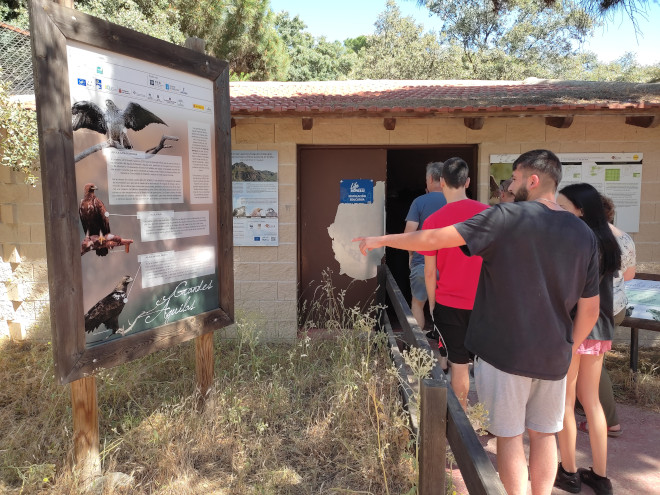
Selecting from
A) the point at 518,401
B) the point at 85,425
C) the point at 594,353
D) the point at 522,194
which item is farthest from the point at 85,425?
the point at 594,353

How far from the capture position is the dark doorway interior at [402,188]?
8125 mm

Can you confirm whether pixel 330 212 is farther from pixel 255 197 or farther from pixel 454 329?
pixel 454 329

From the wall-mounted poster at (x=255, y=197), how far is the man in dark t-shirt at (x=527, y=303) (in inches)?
145

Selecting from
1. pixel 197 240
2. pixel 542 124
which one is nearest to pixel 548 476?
pixel 197 240

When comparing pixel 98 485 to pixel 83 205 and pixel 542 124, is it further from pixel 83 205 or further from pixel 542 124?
pixel 542 124

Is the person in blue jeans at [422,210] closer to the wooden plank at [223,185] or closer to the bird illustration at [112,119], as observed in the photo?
the wooden plank at [223,185]

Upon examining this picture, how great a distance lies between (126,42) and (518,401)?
2.70 m

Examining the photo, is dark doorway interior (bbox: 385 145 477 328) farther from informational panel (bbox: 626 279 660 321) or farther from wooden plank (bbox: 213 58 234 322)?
wooden plank (bbox: 213 58 234 322)

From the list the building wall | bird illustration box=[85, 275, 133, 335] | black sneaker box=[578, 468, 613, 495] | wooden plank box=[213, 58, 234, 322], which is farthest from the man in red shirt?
the building wall

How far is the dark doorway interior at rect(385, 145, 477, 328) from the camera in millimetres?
8125

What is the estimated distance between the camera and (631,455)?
354cm

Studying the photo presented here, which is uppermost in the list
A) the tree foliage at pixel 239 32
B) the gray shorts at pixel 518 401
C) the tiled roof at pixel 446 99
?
the tree foliage at pixel 239 32

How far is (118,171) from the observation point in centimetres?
272

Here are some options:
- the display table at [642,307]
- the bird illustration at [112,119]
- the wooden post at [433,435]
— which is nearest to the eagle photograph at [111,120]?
the bird illustration at [112,119]
